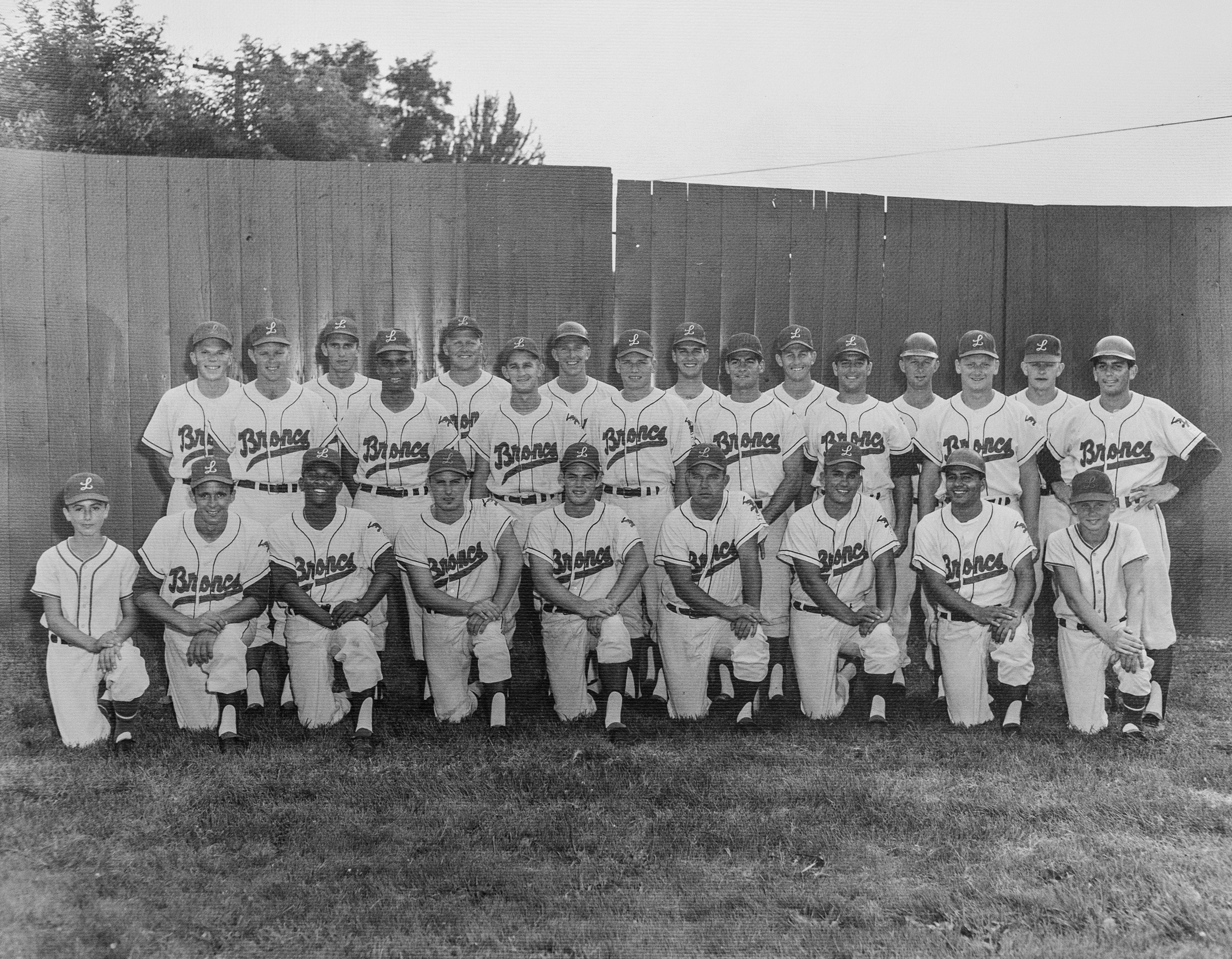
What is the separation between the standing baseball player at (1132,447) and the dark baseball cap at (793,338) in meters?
1.22

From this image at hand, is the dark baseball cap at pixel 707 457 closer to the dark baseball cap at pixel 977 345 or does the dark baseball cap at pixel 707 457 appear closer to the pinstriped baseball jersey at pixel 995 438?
the pinstriped baseball jersey at pixel 995 438

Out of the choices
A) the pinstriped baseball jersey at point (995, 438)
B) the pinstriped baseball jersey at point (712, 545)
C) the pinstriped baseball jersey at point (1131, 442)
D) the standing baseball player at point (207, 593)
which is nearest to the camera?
the standing baseball player at point (207, 593)

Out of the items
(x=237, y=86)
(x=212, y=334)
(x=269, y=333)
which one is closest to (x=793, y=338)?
(x=269, y=333)

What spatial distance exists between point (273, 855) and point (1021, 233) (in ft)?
15.8

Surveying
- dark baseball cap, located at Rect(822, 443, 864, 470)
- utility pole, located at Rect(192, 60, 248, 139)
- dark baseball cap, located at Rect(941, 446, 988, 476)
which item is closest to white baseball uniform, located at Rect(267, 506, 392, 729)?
dark baseball cap, located at Rect(822, 443, 864, 470)

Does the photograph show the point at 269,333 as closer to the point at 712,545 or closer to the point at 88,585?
the point at 88,585

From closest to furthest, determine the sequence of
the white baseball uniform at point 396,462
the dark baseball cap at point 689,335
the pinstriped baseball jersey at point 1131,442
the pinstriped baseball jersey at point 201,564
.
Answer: the pinstriped baseball jersey at point 201,564 → the pinstriped baseball jersey at point 1131,442 → the white baseball uniform at point 396,462 → the dark baseball cap at point 689,335

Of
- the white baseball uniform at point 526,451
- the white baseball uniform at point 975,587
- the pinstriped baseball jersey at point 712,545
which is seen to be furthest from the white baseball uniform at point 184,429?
the white baseball uniform at point 975,587

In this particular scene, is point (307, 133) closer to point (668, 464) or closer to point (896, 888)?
point (668, 464)

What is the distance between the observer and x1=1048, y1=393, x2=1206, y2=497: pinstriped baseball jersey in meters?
4.50

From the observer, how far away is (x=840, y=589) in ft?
14.4

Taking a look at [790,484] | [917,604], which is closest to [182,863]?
[790,484]

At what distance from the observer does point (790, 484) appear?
186 inches

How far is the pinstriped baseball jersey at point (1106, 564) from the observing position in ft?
13.5
